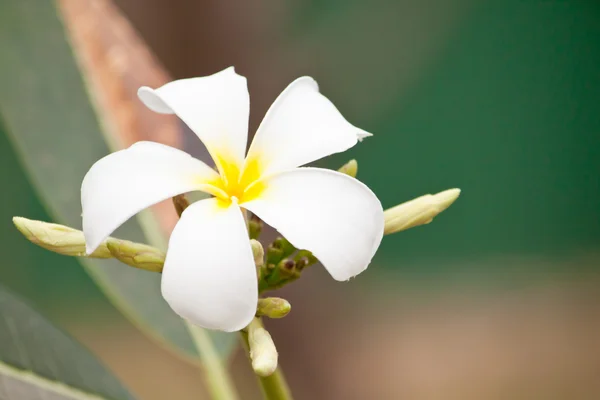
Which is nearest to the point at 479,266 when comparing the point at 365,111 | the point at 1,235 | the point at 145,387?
the point at 365,111

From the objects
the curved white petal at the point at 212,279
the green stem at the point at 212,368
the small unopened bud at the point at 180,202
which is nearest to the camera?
the curved white petal at the point at 212,279

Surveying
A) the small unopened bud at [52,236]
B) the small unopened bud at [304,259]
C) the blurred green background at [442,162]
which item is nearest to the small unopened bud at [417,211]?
the small unopened bud at [304,259]

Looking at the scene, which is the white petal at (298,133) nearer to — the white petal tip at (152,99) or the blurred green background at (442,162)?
the white petal tip at (152,99)

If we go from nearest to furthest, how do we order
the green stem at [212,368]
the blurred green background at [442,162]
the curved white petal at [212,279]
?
the curved white petal at [212,279] < the green stem at [212,368] < the blurred green background at [442,162]

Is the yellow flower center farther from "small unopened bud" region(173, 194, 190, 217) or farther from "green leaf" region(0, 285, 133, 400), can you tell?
"green leaf" region(0, 285, 133, 400)

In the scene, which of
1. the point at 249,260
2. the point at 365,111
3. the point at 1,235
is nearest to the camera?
the point at 249,260

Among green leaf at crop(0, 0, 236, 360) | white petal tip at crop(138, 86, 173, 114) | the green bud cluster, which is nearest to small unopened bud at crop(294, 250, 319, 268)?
the green bud cluster

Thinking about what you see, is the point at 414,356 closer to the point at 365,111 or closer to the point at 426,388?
A: the point at 426,388
